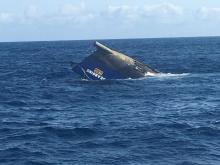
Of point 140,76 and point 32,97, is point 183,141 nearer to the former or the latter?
point 32,97

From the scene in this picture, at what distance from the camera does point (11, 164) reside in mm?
27156

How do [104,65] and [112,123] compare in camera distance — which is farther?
[104,65]

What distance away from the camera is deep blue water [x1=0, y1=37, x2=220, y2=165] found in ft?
93.9

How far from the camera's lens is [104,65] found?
6269 cm

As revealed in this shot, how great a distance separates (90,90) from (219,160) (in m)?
29.6

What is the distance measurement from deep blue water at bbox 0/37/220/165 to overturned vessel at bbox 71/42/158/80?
4.59 feet

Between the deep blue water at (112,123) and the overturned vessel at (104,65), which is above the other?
the overturned vessel at (104,65)

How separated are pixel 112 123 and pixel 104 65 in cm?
2612

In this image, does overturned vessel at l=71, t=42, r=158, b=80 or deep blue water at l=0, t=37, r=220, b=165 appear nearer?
deep blue water at l=0, t=37, r=220, b=165

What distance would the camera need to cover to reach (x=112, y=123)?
37094 mm

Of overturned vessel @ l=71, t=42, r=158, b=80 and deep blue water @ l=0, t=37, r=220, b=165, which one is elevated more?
overturned vessel @ l=71, t=42, r=158, b=80

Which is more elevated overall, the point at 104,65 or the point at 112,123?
the point at 104,65

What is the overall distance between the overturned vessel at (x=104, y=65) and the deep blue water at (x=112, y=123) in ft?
4.59

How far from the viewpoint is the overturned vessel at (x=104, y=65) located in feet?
205
